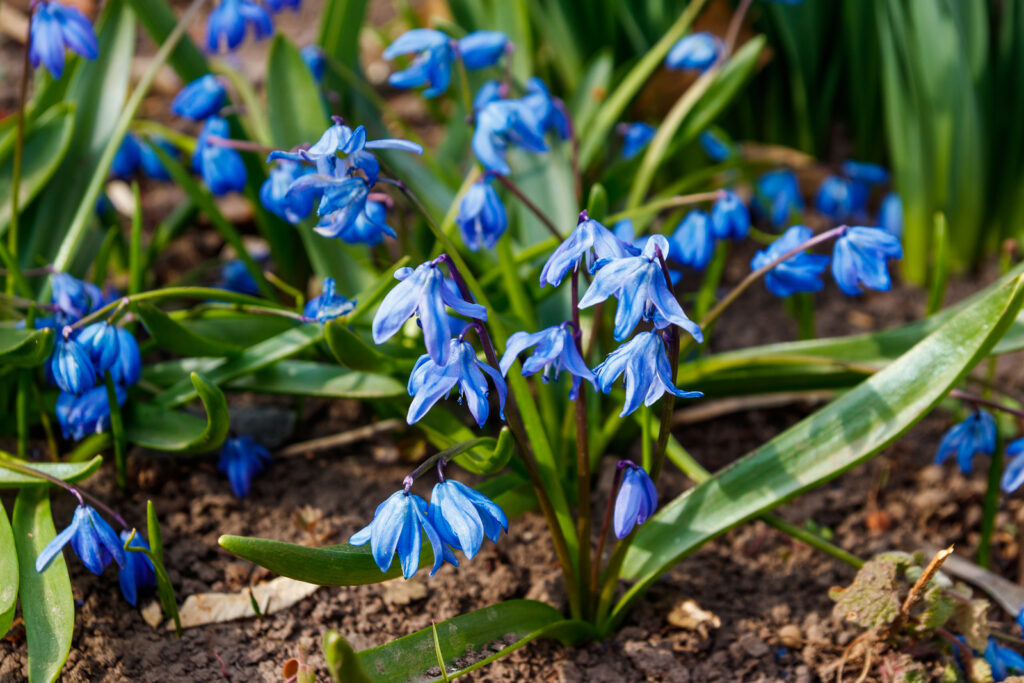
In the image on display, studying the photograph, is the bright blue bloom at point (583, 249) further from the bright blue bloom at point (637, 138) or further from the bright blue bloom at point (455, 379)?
the bright blue bloom at point (637, 138)

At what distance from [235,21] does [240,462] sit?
127cm

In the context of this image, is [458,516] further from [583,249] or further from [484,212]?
[484,212]

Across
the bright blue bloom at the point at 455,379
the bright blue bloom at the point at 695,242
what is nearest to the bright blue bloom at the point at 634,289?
the bright blue bloom at the point at 455,379

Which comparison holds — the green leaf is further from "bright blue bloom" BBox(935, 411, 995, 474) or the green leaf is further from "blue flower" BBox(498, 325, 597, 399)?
"bright blue bloom" BBox(935, 411, 995, 474)

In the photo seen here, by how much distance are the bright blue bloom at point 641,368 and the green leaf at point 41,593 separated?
1147mm

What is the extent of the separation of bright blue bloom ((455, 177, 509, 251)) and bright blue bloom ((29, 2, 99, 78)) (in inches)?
42.1

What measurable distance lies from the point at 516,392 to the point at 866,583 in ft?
2.70

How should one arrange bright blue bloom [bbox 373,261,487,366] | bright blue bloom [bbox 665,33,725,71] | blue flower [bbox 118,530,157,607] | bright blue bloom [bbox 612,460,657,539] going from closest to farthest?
bright blue bloom [bbox 373,261,487,366] → bright blue bloom [bbox 612,460,657,539] → blue flower [bbox 118,530,157,607] → bright blue bloom [bbox 665,33,725,71]

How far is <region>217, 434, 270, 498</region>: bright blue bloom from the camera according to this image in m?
2.28

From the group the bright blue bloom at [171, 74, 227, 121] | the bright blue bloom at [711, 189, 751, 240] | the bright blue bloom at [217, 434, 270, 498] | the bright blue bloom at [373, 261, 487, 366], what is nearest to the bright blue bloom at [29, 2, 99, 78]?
the bright blue bloom at [171, 74, 227, 121]

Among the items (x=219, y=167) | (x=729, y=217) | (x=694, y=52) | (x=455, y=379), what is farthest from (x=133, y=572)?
(x=694, y=52)

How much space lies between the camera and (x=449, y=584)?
2148mm

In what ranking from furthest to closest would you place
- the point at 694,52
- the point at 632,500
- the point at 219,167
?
the point at 694,52
the point at 219,167
the point at 632,500

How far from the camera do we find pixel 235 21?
262 centimetres
